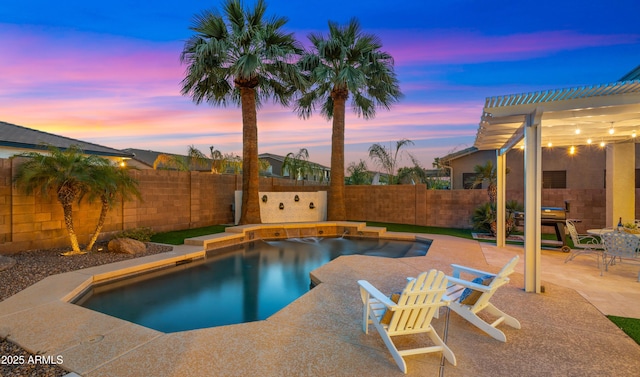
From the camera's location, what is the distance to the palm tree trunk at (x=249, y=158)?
1210cm

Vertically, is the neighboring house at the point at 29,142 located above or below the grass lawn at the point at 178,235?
above

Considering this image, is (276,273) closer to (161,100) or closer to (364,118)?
(364,118)

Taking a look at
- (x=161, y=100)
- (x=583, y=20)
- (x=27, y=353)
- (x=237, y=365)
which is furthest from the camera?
(x=161, y=100)

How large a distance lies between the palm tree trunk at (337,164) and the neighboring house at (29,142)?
8883 mm

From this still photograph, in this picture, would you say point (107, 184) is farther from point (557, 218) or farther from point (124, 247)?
point (557, 218)

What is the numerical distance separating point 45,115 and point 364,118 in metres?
13.6

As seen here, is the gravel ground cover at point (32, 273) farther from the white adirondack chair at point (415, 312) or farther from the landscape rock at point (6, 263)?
the white adirondack chair at point (415, 312)

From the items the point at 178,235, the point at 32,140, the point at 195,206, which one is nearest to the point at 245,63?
the point at 195,206

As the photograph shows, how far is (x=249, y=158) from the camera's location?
40.3ft

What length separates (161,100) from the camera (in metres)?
14.3

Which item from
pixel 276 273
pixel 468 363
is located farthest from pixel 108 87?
pixel 468 363

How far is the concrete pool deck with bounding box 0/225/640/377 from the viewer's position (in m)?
2.81

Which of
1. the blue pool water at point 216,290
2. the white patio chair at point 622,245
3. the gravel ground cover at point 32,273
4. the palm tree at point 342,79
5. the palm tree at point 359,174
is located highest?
the palm tree at point 342,79

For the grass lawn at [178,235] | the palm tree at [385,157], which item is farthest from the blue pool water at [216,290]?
the palm tree at [385,157]
